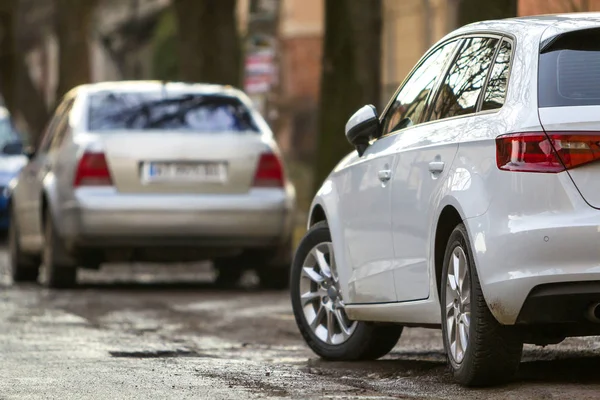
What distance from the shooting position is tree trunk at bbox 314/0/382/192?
17.7 m

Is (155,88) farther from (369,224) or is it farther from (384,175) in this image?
(384,175)

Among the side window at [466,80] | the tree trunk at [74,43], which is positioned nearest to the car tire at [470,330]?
the side window at [466,80]

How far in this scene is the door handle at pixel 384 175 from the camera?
8.24 meters

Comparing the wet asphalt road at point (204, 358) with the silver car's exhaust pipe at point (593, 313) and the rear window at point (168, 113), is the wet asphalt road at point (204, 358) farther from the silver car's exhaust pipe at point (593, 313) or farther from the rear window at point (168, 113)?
the rear window at point (168, 113)

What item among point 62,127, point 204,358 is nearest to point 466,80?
point 204,358

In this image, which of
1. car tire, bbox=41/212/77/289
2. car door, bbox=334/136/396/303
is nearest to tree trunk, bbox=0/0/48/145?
car tire, bbox=41/212/77/289

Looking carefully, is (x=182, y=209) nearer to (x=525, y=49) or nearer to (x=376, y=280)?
(x=376, y=280)

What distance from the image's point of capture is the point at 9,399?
7.07m

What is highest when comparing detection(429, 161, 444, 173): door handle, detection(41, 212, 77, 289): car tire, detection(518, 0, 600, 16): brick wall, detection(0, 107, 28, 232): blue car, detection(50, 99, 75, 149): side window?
detection(429, 161, 444, 173): door handle

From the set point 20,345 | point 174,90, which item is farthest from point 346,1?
point 20,345

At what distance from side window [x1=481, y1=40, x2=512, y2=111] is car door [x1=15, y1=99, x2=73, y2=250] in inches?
306

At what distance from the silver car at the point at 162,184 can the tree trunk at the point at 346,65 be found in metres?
3.31

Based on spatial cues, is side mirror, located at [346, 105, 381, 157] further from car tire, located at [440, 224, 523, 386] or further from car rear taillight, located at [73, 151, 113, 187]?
car rear taillight, located at [73, 151, 113, 187]

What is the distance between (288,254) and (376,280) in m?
6.16
